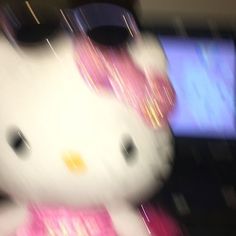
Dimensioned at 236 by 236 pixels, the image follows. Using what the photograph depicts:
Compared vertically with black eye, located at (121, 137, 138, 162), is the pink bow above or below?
above

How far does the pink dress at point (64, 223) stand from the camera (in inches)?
31.1

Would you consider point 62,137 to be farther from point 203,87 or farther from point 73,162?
point 203,87

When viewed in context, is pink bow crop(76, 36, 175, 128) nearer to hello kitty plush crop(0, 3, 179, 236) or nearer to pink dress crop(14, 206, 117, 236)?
hello kitty plush crop(0, 3, 179, 236)

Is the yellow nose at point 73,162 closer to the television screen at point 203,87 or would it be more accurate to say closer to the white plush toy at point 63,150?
the white plush toy at point 63,150

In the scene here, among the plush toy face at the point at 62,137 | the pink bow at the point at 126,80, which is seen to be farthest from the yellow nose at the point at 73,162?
the pink bow at the point at 126,80

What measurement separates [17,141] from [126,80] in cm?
19

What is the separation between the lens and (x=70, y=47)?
0.81 meters

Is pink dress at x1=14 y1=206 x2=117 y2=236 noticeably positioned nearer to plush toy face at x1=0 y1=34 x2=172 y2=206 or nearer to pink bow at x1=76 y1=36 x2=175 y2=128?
plush toy face at x1=0 y1=34 x2=172 y2=206

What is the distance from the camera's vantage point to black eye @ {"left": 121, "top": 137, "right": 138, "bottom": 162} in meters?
0.79

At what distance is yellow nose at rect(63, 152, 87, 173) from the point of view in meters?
0.78

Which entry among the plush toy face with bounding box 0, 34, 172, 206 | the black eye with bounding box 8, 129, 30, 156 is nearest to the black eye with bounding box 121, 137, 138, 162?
the plush toy face with bounding box 0, 34, 172, 206

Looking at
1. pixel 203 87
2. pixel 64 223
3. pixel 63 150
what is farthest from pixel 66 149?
pixel 203 87

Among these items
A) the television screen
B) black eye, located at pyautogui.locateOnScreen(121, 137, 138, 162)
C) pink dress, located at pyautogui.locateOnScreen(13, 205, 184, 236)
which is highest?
the television screen

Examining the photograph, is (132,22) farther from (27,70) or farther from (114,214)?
(114,214)
